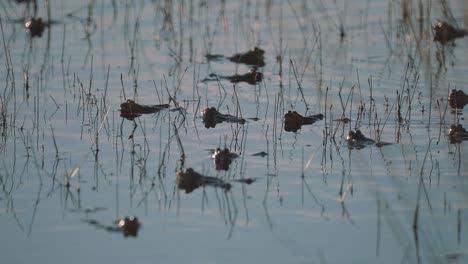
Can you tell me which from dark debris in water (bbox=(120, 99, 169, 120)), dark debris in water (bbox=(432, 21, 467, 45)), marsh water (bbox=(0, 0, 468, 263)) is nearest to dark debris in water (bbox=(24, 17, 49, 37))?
marsh water (bbox=(0, 0, 468, 263))

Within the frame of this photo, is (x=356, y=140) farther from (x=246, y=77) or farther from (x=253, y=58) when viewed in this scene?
(x=253, y=58)

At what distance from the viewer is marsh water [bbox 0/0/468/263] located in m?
6.07

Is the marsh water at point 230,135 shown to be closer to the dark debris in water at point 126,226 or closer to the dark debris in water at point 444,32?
the dark debris in water at point 126,226

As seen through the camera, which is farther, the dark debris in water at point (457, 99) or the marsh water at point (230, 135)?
the dark debris in water at point (457, 99)

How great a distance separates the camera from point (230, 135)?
804 cm

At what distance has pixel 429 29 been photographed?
10.8m

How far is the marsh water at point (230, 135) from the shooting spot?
607cm

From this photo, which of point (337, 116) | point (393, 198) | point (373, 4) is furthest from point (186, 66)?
point (393, 198)

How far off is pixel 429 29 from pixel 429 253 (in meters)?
5.48

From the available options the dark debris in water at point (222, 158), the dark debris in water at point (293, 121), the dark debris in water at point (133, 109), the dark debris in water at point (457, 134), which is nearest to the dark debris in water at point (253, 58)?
the dark debris in water at point (133, 109)

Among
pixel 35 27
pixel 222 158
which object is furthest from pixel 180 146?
pixel 35 27

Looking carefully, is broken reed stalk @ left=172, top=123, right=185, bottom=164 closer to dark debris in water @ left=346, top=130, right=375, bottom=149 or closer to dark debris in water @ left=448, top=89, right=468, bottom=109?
dark debris in water @ left=346, top=130, right=375, bottom=149

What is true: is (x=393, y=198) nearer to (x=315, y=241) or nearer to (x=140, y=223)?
(x=315, y=241)

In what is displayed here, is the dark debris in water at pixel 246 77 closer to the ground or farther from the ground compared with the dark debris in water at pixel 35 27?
closer to the ground
